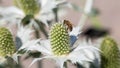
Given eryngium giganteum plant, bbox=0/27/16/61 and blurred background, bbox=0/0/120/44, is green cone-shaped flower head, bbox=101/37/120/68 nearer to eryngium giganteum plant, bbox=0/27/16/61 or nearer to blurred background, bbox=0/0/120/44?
eryngium giganteum plant, bbox=0/27/16/61

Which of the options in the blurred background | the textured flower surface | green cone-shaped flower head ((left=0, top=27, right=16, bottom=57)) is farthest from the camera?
the blurred background

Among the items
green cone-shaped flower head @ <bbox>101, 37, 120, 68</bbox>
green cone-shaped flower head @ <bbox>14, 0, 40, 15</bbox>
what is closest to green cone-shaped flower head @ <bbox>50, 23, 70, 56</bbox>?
green cone-shaped flower head @ <bbox>101, 37, 120, 68</bbox>

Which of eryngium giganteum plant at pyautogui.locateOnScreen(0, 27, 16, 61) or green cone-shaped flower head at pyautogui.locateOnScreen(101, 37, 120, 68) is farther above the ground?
eryngium giganteum plant at pyautogui.locateOnScreen(0, 27, 16, 61)

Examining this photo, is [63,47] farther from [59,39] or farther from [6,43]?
[6,43]

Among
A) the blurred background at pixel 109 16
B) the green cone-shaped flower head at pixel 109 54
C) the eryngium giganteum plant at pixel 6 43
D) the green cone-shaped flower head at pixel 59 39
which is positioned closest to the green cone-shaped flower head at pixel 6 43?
the eryngium giganteum plant at pixel 6 43

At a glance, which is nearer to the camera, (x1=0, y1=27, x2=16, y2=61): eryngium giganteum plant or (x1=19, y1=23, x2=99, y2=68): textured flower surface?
(x1=19, y1=23, x2=99, y2=68): textured flower surface

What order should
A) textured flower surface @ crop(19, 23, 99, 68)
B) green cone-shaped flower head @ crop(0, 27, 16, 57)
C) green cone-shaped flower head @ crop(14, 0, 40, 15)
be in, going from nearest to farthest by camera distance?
textured flower surface @ crop(19, 23, 99, 68)
green cone-shaped flower head @ crop(0, 27, 16, 57)
green cone-shaped flower head @ crop(14, 0, 40, 15)
